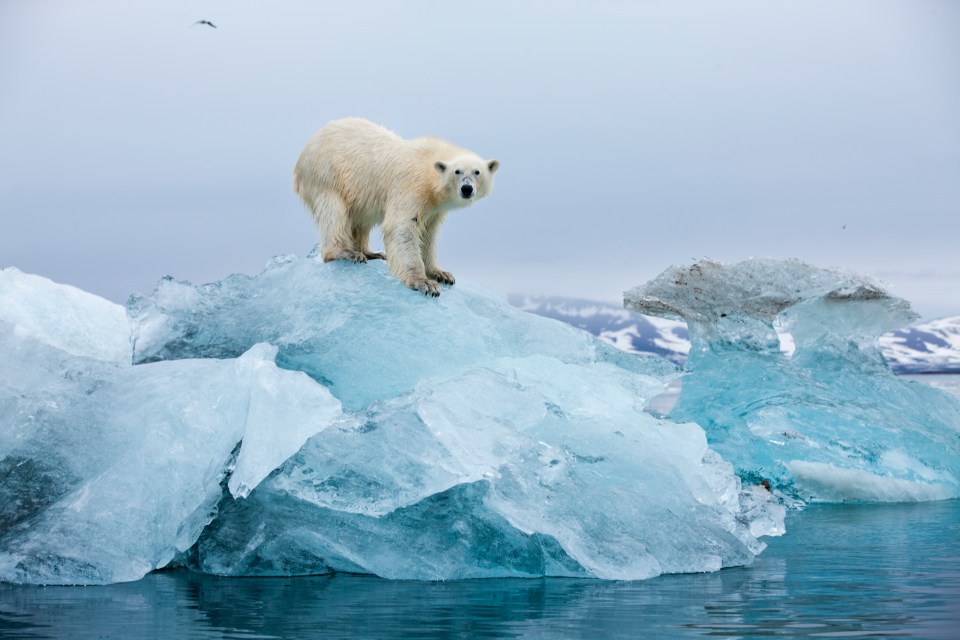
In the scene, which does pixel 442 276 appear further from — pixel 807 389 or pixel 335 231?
pixel 807 389

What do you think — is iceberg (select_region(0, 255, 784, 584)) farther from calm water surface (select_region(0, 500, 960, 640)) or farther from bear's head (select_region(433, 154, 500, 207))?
bear's head (select_region(433, 154, 500, 207))

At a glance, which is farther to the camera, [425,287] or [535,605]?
[425,287]

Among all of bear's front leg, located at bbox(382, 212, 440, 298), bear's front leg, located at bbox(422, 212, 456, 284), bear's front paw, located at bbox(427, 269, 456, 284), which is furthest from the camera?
bear's front paw, located at bbox(427, 269, 456, 284)

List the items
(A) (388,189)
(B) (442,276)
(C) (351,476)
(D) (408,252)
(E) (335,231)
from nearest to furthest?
(C) (351,476), (D) (408,252), (A) (388,189), (B) (442,276), (E) (335,231)

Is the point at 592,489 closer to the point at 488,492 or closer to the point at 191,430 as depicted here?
the point at 488,492

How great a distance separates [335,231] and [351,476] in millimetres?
3169

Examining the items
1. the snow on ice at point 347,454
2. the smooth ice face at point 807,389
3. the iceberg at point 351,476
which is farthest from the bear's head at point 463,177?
the smooth ice face at point 807,389

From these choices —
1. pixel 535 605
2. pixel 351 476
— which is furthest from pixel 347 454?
pixel 535 605

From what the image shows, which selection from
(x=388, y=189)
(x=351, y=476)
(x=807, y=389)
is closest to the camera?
(x=351, y=476)

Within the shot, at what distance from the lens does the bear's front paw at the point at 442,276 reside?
30.0 feet

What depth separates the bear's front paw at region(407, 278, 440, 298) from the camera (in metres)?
8.57

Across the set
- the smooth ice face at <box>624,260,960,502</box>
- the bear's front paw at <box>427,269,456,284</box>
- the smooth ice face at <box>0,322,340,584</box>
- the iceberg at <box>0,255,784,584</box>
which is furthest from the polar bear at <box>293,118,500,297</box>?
the smooth ice face at <box>624,260,960,502</box>

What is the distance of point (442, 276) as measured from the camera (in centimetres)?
913

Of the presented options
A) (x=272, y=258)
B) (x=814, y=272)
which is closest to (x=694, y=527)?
(x=272, y=258)
